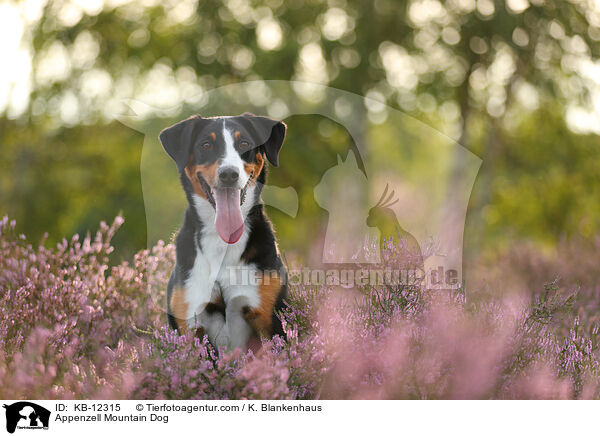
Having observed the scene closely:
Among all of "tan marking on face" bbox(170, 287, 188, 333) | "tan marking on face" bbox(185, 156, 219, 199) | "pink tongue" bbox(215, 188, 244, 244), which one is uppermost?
"tan marking on face" bbox(185, 156, 219, 199)

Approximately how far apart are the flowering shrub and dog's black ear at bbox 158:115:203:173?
3.49 ft

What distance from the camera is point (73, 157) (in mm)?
12750

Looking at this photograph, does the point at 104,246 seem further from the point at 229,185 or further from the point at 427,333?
the point at 427,333

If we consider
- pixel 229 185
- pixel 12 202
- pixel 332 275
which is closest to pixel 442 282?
pixel 332 275

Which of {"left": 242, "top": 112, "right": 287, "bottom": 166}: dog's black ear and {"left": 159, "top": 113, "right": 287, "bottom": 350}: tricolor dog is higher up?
{"left": 242, "top": 112, "right": 287, "bottom": 166}: dog's black ear

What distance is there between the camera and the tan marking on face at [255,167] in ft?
10.6

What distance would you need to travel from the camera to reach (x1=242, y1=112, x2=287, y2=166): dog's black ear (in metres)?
3.39

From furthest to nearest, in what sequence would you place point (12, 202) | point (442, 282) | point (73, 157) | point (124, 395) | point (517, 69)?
point (73, 157)
point (12, 202)
point (517, 69)
point (442, 282)
point (124, 395)

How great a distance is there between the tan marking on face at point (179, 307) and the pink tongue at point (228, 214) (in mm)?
470

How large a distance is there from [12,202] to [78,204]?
1.49m
